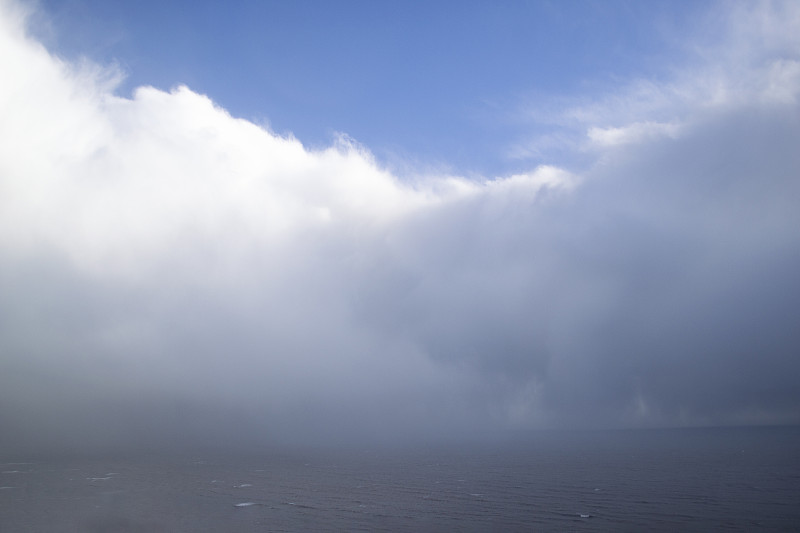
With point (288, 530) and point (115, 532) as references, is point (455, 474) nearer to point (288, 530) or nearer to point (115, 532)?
point (288, 530)

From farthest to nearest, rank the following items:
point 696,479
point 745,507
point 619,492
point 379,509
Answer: point 696,479 → point 619,492 → point 379,509 → point 745,507

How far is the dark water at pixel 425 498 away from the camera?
67688mm

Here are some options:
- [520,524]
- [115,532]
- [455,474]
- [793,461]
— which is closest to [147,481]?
[115,532]

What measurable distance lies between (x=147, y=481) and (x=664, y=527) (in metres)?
120

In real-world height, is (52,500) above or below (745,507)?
below

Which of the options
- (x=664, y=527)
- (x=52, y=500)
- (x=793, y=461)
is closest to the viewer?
(x=664, y=527)

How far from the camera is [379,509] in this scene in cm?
7969

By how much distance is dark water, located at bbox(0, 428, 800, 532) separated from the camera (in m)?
67.7

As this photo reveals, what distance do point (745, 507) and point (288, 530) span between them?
65.7 metres

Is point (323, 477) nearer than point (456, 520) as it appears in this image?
No

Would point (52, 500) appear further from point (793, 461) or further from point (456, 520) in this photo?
point (793, 461)

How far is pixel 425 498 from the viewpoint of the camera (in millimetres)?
89875

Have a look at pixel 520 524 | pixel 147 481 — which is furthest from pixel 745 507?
pixel 147 481

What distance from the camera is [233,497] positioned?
96.9m
